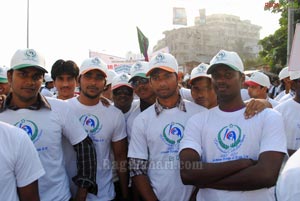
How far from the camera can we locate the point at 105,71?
Answer: 147 inches

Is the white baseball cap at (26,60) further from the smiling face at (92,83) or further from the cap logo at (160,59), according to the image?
the cap logo at (160,59)

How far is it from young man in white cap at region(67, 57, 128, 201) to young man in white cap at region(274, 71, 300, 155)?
157cm

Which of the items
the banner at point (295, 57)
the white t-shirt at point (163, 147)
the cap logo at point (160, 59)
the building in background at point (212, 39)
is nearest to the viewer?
the banner at point (295, 57)

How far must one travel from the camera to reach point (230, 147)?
273cm

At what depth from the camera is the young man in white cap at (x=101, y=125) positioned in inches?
137

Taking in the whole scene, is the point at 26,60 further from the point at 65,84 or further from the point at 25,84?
the point at 65,84

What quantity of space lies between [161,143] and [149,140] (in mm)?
120

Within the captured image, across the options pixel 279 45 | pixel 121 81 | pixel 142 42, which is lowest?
pixel 121 81

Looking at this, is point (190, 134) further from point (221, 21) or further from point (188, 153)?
point (221, 21)

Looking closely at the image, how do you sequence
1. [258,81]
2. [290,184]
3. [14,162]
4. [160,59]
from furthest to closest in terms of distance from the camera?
[258,81] → [160,59] → [14,162] → [290,184]

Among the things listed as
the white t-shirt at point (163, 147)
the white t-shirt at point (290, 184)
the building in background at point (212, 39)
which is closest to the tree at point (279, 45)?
the white t-shirt at point (163, 147)

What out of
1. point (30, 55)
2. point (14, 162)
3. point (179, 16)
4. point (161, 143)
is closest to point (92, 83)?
point (30, 55)

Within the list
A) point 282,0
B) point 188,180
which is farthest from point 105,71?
point 282,0

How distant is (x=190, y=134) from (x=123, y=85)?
1534 millimetres
